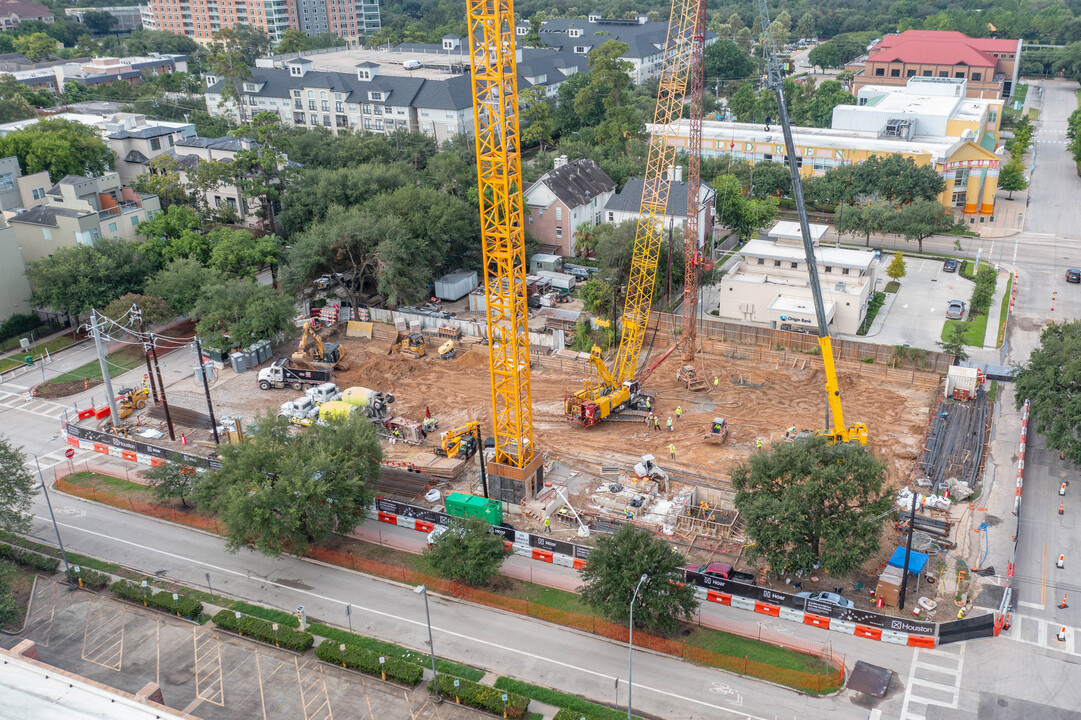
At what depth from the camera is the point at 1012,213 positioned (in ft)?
318

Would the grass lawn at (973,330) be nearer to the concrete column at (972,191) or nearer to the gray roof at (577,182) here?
the concrete column at (972,191)

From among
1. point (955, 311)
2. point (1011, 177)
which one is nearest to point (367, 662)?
point (955, 311)

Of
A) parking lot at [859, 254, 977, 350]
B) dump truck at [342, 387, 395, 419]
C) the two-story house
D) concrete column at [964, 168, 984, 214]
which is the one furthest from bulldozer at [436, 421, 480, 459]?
concrete column at [964, 168, 984, 214]

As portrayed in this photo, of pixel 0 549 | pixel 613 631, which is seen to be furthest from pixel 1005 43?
pixel 0 549

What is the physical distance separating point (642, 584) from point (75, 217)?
Answer: 61751mm

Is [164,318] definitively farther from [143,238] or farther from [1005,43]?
[1005,43]

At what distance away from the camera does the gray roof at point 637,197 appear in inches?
3189

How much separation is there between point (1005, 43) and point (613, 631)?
153391 millimetres

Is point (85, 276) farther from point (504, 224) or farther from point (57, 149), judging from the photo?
point (504, 224)

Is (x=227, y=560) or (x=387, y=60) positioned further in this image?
(x=387, y=60)

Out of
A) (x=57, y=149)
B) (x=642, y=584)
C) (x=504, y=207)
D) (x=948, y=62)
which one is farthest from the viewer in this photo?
(x=948, y=62)

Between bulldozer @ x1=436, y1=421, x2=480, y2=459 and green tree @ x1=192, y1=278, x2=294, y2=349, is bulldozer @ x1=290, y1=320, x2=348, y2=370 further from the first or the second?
bulldozer @ x1=436, y1=421, x2=480, y2=459

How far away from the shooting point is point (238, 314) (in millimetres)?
65938

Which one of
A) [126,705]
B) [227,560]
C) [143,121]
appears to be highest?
[143,121]
